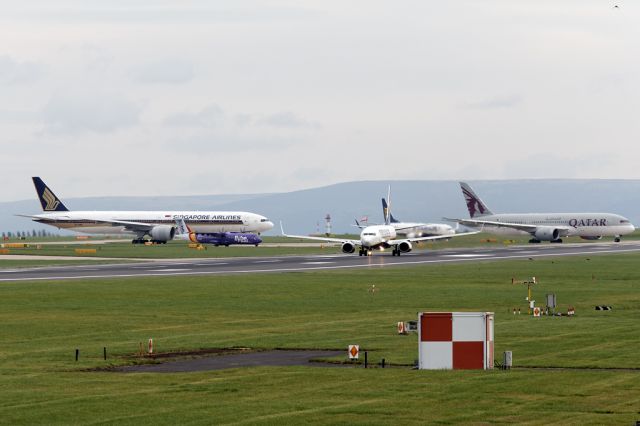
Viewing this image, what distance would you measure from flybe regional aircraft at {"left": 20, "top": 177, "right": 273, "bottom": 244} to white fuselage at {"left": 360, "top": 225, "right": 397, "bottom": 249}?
43.5 metres

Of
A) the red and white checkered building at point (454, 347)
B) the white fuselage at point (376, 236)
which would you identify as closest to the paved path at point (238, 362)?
the red and white checkered building at point (454, 347)

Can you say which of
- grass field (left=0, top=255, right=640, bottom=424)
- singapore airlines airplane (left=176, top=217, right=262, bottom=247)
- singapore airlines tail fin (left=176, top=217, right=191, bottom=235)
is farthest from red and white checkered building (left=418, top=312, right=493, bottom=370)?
singapore airlines tail fin (left=176, top=217, right=191, bottom=235)

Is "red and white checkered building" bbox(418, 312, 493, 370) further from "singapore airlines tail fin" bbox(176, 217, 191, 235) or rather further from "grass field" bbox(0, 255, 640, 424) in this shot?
"singapore airlines tail fin" bbox(176, 217, 191, 235)

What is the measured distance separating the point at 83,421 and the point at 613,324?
3045cm

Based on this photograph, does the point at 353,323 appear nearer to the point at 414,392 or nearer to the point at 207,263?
the point at 414,392

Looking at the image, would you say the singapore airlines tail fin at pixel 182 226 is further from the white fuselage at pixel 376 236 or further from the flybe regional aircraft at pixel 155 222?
the white fuselage at pixel 376 236

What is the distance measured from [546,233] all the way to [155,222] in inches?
2448

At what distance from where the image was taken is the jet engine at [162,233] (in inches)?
7170

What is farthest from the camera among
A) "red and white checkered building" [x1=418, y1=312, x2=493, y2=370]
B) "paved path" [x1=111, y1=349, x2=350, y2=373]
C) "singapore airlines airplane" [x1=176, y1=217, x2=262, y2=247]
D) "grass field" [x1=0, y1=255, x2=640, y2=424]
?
"singapore airlines airplane" [x1=176, y1=217, x2=262, y2=247]

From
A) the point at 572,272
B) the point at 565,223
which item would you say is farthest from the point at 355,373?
the point at 565,223

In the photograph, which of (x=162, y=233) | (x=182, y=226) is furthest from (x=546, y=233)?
(x=162, y=233)

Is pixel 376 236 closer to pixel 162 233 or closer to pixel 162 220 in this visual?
pixel 162 233

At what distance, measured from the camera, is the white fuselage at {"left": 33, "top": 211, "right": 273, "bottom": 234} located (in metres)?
184

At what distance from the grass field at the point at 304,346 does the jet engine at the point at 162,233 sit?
9614cm
